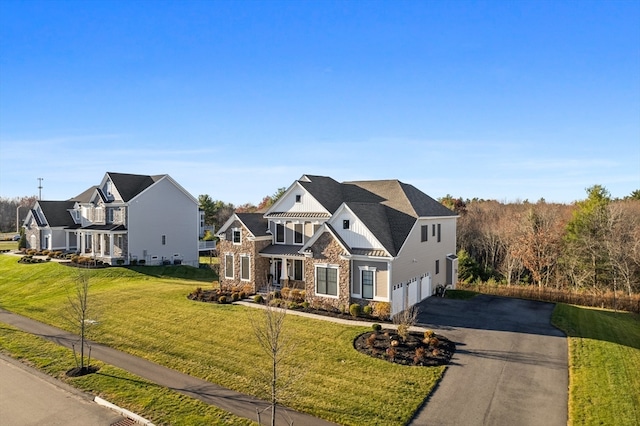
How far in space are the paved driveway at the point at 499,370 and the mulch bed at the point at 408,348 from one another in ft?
2.07

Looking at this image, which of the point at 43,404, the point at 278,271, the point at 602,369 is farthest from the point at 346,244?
the point at 43,404

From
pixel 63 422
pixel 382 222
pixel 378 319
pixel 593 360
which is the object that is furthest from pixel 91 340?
pixel 593 360

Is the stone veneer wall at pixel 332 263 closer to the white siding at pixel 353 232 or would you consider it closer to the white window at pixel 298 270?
the white siding at pixel 353 232

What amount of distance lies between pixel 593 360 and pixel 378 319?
35.0 feet

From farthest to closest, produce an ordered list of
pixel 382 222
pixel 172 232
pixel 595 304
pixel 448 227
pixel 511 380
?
1. pixel 172 232
2. pixel 448 227
3. pixel 595 304
4. pixel 382 222
5. pixel 511 380

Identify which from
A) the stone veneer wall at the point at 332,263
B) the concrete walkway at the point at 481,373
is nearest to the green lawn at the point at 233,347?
the concrete walkway at the point at 481,373

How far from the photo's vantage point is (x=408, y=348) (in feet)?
65.1

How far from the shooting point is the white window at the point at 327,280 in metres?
26.8

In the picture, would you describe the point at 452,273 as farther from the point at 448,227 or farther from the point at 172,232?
the point at 172,232

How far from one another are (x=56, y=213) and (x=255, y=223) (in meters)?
36.7

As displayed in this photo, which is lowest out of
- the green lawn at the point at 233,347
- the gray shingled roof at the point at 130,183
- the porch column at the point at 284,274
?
the green lawn at the point at 233,347

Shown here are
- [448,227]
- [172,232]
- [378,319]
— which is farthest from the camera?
[172,232]

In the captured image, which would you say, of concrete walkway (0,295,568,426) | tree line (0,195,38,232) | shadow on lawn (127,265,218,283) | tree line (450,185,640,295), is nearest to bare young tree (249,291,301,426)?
concrete walkway (0,295,568,426)

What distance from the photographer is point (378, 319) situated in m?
24.9
